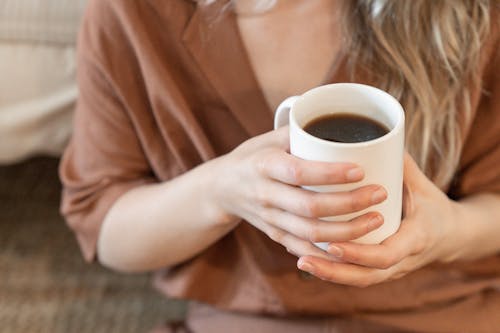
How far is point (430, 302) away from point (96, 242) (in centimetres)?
43

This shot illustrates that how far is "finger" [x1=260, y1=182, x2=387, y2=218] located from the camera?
0.51 meters

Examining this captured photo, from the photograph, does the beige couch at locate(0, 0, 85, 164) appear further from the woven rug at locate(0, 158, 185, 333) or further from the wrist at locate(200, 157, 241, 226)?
the wrist at locate(200, 157, 241, 226)

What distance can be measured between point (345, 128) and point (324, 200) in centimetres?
6

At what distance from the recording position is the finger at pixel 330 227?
1.77ft

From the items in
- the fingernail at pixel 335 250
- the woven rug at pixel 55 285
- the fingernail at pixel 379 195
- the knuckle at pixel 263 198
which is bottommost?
the woven rug at pixel 55 285

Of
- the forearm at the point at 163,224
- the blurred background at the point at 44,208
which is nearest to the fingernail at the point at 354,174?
the forearm at the point at 163,224

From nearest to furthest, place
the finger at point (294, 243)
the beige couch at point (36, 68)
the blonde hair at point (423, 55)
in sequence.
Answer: the finger at point (294, 243), the blonde hair at point (423, 55), the beige couch at point (36, 68)

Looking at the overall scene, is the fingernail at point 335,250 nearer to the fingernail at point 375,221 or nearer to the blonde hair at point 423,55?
the fingernail at point 375,221

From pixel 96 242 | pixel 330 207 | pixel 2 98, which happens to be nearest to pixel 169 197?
pixel 96 242

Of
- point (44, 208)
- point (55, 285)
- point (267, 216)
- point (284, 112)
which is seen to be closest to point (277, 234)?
point (267, 216)

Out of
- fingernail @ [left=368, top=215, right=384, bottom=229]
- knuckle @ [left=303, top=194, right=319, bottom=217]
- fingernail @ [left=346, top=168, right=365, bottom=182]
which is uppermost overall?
fingernail @ [left=346, top=168, right=365, bottom=182]

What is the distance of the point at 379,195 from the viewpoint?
20.2 inches

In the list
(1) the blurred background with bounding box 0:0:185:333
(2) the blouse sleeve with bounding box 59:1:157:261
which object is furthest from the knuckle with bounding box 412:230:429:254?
(1) the blurred background with bounding box 0:0:185:333

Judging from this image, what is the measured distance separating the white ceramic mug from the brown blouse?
188 mm
